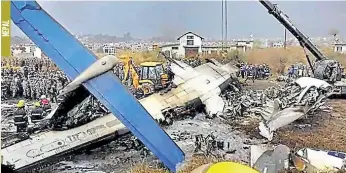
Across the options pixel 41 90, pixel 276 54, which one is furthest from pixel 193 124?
pixel 41 90

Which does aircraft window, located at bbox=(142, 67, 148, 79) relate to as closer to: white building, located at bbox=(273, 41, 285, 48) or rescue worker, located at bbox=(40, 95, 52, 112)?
rescue worker, located at bbox=(40, 95, 52, 112)

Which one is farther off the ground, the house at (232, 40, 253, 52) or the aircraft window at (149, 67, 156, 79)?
the house at (232, 40, 253, 52)

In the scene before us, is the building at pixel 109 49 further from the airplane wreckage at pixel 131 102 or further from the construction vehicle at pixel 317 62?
the construction vehicle at pixel 317 62

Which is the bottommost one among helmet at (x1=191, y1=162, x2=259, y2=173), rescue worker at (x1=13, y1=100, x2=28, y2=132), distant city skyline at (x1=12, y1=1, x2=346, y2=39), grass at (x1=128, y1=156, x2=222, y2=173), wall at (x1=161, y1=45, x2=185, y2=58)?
grass at (x1=128, y1=156, x2=222, y2=173)

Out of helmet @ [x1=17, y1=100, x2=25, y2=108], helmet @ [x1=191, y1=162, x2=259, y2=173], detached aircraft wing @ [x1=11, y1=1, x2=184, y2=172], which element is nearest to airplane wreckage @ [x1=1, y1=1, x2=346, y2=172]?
detached aircraft wing @ [x1=11, y1=1, x2=184, y2=172]

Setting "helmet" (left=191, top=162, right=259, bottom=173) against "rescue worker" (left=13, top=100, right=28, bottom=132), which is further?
"rescue worker" (left=13, top=100, right=28, bottom=132)

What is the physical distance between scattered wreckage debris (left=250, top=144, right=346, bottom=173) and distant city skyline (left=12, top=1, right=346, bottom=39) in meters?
0.46

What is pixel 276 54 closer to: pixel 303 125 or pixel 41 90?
pixel 303 125

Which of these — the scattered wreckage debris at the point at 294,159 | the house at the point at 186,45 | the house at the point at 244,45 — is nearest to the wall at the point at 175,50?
the house at the point at 186,45

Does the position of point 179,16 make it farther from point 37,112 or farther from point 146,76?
point 37,112

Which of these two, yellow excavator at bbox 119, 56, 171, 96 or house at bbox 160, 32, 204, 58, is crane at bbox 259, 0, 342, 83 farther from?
yellow excavator at bbox 119, 56, 171, 96

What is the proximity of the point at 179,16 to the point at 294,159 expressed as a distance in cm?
73

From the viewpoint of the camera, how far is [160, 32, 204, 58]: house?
2.11 meters

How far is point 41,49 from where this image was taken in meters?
2.09
